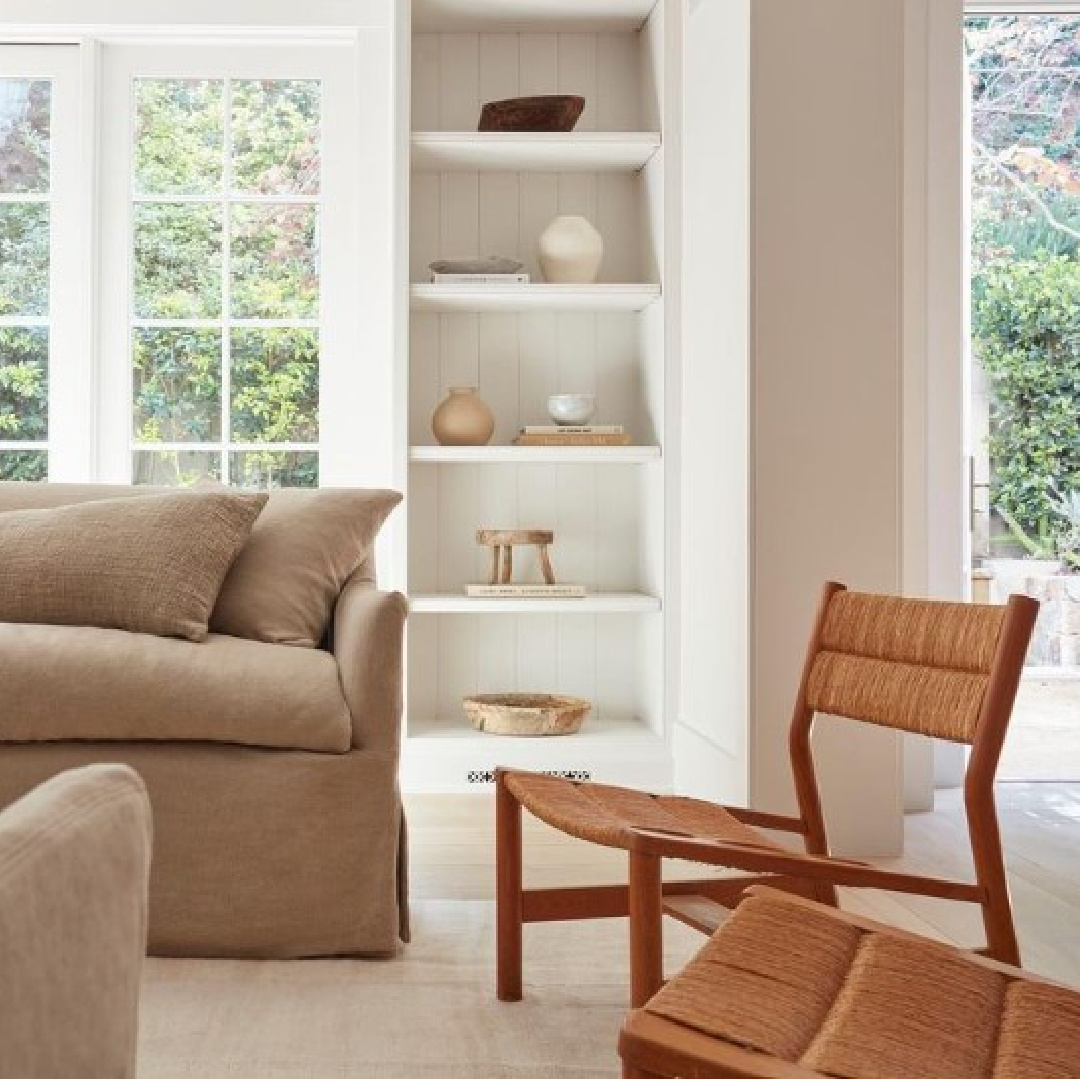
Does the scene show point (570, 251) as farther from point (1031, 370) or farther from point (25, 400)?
point (1031, 370)

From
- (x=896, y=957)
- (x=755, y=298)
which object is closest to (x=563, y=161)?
(x=755, y=298)

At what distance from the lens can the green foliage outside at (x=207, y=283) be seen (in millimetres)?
4637

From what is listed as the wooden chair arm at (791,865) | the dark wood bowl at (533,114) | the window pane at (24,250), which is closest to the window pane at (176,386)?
the window pane at (24,250)

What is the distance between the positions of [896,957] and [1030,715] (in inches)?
182

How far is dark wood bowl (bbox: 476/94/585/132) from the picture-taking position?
4.34 metres

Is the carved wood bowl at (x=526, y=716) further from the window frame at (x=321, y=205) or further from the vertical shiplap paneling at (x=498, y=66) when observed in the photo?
the vertical shiplap paneling at (x=498, y=66)

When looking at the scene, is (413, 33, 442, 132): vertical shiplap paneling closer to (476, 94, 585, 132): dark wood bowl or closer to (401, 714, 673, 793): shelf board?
(476, 94, 585, 132): dark wood bowl

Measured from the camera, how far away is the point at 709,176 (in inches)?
149

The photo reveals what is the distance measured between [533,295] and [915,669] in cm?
251

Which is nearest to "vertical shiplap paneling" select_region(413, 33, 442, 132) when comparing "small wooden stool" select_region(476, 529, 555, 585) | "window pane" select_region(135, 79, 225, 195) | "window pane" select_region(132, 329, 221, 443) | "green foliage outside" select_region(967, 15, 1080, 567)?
"window pane" select_region(135, 79, 225, 195)

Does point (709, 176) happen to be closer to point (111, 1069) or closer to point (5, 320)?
point (5, 320)

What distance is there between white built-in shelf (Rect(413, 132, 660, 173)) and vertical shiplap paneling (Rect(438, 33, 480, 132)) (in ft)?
0.54

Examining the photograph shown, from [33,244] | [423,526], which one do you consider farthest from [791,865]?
[33,244]

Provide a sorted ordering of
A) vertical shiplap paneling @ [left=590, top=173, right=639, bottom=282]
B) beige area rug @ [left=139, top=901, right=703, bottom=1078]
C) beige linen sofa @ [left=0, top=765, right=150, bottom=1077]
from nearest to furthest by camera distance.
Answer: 1. beige linen sofa @ [left=0, top=765, right=150, bottom=1077]
2. beige area rug @ [left=139, top=901, right=703, bottom=1078]
3. vertical shiplap paneling @ [left=590, top=173, right=639, bottom=282]
